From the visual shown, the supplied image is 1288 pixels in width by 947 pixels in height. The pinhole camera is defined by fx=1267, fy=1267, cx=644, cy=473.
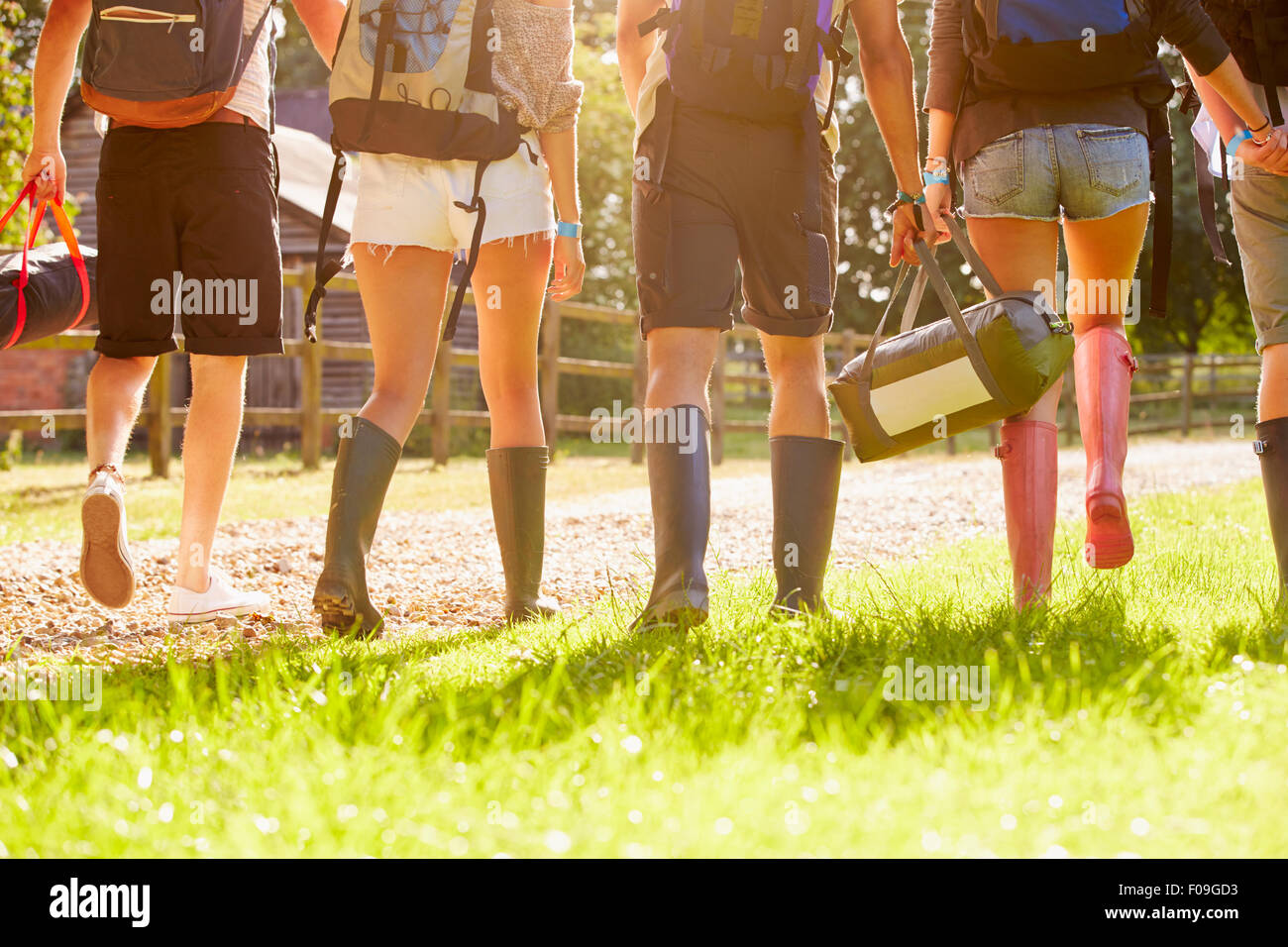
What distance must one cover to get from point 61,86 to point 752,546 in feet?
10.0

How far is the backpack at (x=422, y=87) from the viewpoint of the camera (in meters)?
3.03

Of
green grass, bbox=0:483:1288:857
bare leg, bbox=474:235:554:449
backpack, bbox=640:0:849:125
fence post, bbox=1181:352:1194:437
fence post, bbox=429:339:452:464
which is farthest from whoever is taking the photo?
fence post, bbox=1181:352:1194:437

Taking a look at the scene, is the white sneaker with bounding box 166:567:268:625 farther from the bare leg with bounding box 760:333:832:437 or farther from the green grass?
the bare leg with bounding box 760:333:832:437

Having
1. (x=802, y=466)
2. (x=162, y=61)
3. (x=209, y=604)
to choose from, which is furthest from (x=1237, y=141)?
(x=209, y=604)

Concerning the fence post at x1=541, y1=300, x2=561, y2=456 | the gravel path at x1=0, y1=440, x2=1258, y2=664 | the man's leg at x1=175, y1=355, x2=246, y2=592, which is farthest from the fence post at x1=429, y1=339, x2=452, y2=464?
the man's leg at x1=175, y1=355, x2=246, y2=592

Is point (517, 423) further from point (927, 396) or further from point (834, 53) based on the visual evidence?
point (834, 53)

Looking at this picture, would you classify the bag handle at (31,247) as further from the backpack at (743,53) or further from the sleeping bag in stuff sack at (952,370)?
the sleeping bag in stuff sack at (952,370)

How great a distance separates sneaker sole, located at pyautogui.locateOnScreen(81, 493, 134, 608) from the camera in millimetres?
3049

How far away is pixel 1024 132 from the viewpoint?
306cm

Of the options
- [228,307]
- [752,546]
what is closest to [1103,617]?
[228,307]

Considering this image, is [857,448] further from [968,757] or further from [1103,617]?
[968,757]

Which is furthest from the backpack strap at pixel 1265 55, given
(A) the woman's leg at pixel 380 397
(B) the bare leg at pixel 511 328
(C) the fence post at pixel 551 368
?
(C) the fence post at pixel 551 368

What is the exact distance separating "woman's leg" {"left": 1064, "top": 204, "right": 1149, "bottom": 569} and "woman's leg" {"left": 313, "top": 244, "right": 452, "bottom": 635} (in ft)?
5.25

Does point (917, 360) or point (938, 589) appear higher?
point (917, 360)
